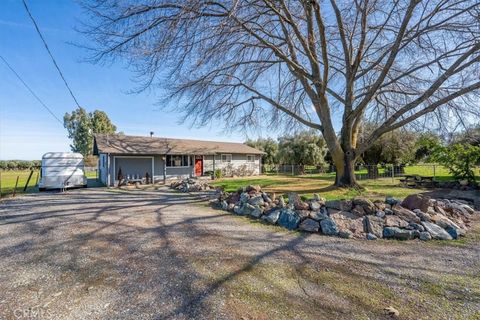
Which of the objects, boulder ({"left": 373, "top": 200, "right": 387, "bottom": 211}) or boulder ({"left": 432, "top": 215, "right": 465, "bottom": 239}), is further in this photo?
boulder ({"left": 373, "top": 200, "right": 387, "bottom": 211})

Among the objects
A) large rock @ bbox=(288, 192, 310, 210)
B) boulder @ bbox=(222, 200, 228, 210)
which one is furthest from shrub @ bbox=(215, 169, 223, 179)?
large rock @ bbox=(288, 192, 310, 210)

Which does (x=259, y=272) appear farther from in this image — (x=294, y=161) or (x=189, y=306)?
(x=294, y=161)

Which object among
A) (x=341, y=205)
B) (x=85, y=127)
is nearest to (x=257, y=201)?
(x=341, y=205)

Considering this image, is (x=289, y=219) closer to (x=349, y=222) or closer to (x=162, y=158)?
(x=349, y=222)

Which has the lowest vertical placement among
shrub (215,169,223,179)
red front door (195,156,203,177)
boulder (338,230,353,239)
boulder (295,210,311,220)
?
boulder (338,230,353,239)

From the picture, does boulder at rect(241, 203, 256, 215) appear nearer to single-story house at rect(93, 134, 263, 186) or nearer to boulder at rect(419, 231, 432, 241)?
boulder at rect(419, 231, 432, 241)

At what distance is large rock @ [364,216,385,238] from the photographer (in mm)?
5113

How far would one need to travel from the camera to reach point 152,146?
64.1 ft

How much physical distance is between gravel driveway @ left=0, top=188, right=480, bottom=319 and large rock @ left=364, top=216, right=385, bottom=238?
37cm

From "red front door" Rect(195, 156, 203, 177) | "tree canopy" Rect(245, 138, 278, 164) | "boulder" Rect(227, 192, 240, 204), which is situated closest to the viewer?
"boulder" Rect(227, 192, 240, 204)

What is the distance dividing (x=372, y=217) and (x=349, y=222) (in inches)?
20.6

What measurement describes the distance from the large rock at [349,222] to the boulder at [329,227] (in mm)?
120

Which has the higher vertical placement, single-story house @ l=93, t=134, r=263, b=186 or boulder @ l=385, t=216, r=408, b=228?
single-story house @ l=93, t=134, r=263, b=186

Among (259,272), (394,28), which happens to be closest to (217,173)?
(394,28)
